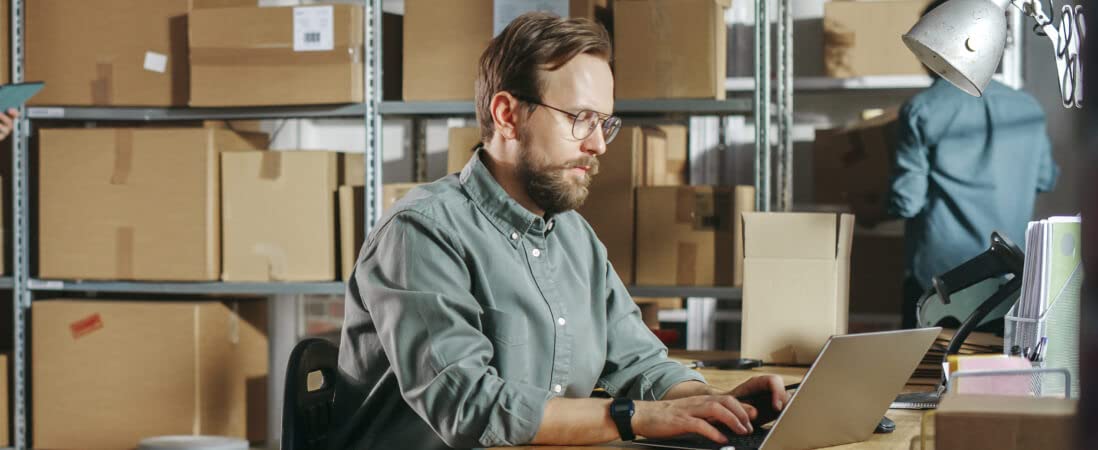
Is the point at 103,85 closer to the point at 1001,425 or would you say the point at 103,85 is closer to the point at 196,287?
the point at 196,287

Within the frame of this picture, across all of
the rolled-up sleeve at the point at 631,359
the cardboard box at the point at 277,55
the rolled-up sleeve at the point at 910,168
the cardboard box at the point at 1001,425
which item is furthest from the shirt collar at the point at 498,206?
the rolled-up sleeve at the point at 910,168

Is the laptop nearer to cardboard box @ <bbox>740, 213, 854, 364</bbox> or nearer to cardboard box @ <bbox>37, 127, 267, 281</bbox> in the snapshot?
cardboard box @ <bbox>740, 213, 854, 364</bbox>

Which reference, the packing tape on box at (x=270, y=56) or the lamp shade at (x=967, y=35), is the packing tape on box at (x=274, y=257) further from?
the lamp shade at (x=967, y=35)

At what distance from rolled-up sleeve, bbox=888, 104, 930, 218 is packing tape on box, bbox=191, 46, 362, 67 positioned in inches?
58.8

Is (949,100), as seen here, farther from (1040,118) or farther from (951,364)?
(951,364)

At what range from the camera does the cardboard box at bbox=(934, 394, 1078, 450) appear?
0.76 m

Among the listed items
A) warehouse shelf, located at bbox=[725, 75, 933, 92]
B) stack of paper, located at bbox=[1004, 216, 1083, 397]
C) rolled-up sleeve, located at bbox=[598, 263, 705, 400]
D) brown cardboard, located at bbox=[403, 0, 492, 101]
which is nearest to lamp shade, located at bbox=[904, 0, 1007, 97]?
stack of paper, located at bbox=[1004, 216, 1083, 397]

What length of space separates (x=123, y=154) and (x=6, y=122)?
0.36 metres

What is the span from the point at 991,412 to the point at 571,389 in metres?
0.73

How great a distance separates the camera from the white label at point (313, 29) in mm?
2924

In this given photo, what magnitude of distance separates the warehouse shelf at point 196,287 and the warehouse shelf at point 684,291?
0.80 meters

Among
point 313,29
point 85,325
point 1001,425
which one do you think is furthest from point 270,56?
point 1001,425

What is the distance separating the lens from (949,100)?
299 cm

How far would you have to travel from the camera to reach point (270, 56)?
295cm
